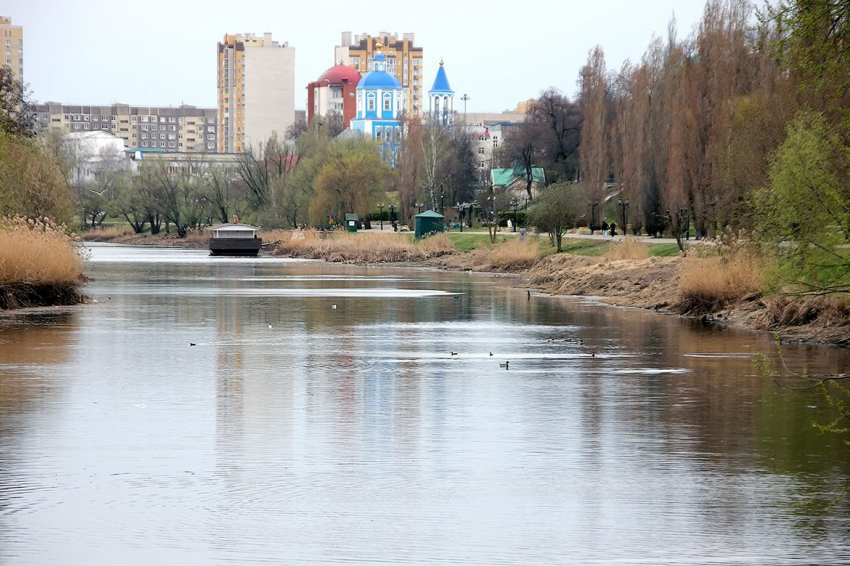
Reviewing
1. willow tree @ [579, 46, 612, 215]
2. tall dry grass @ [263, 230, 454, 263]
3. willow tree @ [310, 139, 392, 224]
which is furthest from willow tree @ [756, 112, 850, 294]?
willow tree @ [310, 139, 392, 224]

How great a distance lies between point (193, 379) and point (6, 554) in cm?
1057

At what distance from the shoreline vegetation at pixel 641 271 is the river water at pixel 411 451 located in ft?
4.96

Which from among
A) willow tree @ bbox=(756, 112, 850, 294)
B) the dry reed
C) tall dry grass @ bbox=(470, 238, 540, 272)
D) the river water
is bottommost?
the river water

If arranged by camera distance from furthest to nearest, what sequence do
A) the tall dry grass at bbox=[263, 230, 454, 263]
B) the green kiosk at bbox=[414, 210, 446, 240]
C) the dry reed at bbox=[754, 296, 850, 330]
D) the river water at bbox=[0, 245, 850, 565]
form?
the green kiosk at bbox=[414, 210, 446, 240]
the tall dry grass at bbox=[263, 230, 454, 263]
the dry reed at bbox=[754, 296, 850, 330]
the river water at bbox=[0, 245, 850, 565]

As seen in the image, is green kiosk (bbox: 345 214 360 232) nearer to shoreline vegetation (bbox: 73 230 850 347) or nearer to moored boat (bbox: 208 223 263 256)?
moored boat (bbox: 208 223 263 256)

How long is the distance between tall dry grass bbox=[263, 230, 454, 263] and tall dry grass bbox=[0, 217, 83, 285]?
132ft

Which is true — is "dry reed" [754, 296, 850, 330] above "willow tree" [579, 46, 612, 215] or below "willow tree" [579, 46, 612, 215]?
below

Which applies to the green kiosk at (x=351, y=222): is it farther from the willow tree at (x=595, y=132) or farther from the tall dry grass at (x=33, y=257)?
the tall dry grass at (x=33, y=257)

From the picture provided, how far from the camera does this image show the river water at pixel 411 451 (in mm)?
9742

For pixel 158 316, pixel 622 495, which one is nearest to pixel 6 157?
pixel 158 316

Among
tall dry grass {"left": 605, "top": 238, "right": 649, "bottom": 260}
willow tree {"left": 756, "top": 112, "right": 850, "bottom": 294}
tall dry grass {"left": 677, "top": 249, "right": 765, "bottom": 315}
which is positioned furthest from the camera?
tall dry grass {"left": 605, "top": 238, "right": 649, "bottom": 260}

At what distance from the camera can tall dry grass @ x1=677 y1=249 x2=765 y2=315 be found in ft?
103

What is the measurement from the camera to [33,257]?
33.8 m

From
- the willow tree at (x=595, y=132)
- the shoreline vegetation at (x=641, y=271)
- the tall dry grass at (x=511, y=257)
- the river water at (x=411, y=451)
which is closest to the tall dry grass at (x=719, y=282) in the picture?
the shoreline vegetation at (x=641, y=271)
